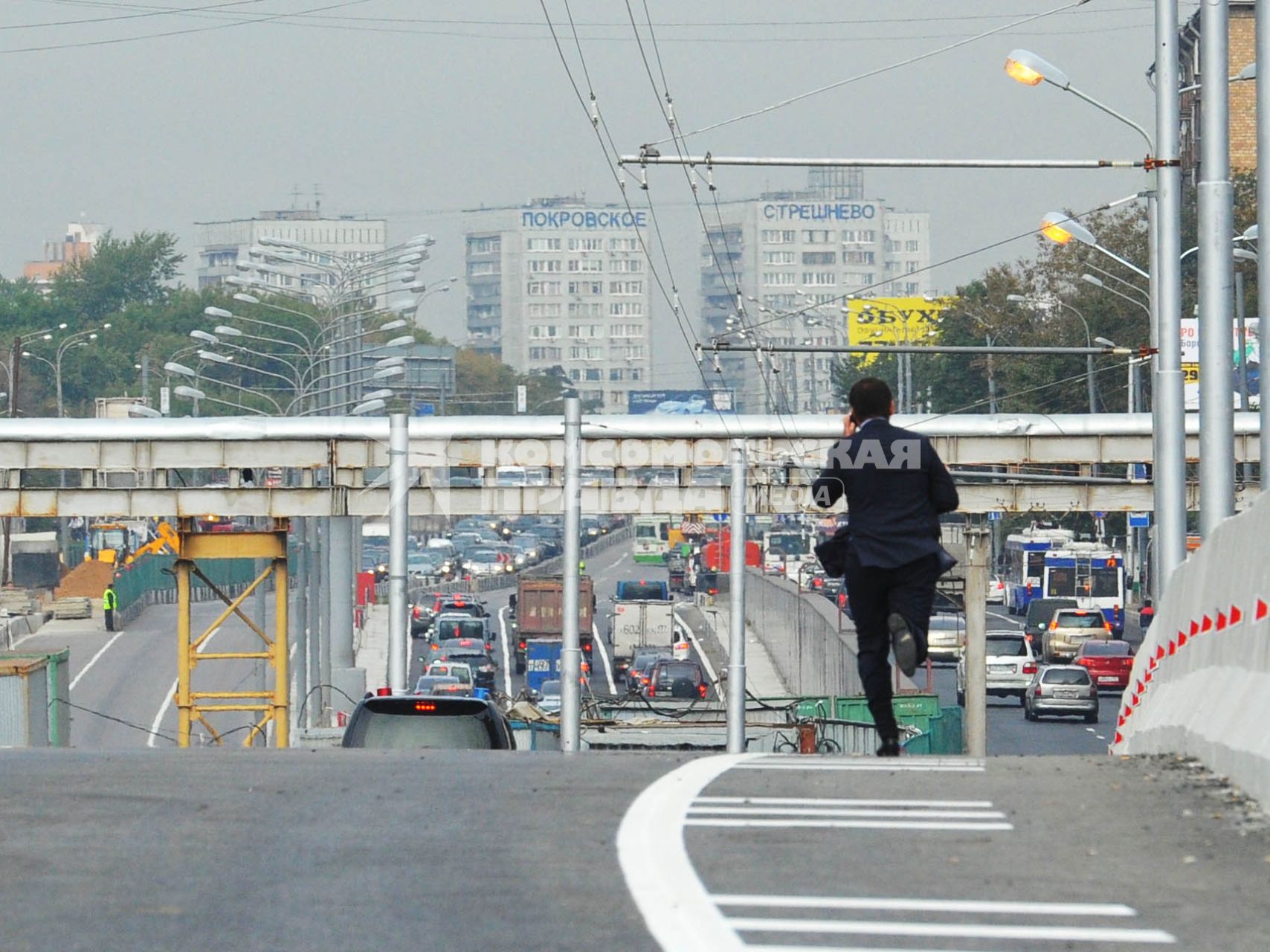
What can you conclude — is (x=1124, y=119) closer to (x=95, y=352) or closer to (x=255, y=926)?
(x=255, y=926)

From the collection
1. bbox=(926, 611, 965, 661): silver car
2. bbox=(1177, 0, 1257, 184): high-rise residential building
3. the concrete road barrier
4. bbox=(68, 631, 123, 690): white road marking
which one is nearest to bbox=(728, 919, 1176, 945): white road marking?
the concrete road barrier

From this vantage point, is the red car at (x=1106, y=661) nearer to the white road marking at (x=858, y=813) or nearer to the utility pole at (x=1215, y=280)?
the utility pole at (x=1215, y=280)

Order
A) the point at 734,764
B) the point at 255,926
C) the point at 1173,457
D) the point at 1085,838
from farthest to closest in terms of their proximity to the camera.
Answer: the point at 1173,457 → the point at 734,764 → the point at 1085,838 → the point at 255,926

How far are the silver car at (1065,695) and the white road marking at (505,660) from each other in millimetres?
16907

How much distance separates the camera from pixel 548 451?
52.1m

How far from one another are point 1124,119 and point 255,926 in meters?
21.6

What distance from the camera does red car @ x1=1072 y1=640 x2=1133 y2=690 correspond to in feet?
174

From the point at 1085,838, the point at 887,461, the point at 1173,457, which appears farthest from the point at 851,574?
the point at 1173,457

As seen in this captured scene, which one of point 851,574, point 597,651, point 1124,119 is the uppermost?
point 1124,119

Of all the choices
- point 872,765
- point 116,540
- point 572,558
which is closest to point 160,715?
point 572,558

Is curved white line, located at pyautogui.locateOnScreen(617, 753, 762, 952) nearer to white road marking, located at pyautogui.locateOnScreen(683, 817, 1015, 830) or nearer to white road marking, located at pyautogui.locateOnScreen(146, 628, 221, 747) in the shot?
white road marking, located at pyautogui.locateOnScreen(683, 817, 1015, 830)

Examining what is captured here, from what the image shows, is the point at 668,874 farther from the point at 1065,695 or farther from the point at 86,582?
the point at 86,582

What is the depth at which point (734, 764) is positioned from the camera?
872 cm

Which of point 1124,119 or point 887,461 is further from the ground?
point 1124,119
